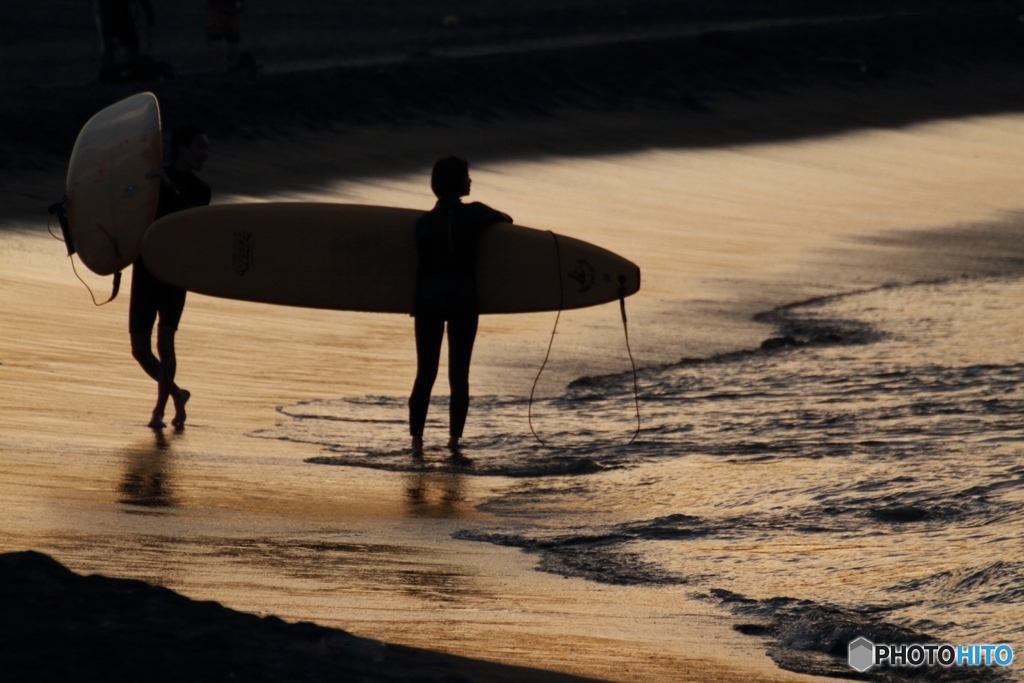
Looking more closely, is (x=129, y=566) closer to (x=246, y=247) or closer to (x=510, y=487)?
(x=510, y=487)

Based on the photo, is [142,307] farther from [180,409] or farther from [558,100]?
[558,100]

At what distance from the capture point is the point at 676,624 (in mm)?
4039

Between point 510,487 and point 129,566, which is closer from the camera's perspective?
point 129,566

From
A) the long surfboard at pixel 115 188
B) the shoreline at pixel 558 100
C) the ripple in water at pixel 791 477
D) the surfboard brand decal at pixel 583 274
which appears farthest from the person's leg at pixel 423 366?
the shoreline at pixel 558 100

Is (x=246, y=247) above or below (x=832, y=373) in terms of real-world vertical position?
above

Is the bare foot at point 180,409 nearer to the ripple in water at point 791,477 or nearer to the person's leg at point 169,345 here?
the person's leg at point 169,345

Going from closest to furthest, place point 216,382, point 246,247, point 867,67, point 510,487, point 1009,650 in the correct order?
1. point 1009,650
2. point 510,487
3. point 246,247
4. point 216,382
5. point 867,67

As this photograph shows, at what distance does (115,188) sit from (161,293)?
1.81ft

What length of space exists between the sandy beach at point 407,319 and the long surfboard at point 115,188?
2.38 feet

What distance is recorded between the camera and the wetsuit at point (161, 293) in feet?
20.3

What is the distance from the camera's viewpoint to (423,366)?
620 cm

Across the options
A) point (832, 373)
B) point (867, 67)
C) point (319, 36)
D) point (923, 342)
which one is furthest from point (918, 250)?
point (319, 36)

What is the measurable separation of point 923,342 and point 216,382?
14.0 feet

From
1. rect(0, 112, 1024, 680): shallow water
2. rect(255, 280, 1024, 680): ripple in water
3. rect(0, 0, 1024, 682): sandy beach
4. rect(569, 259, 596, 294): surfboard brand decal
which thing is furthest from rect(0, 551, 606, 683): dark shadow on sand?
rect(569, 259, 596, 294): surfboard brand decal
